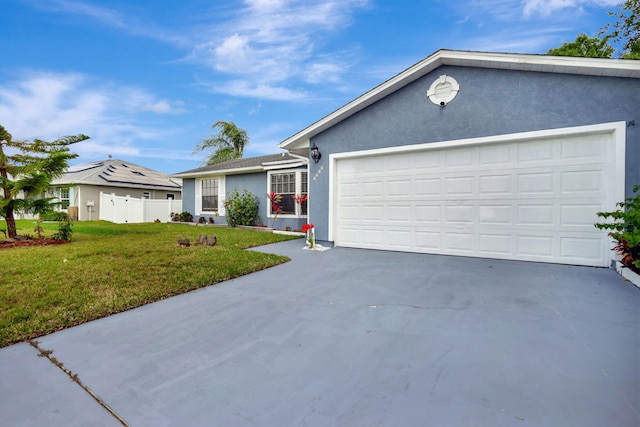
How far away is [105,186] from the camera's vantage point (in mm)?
18016

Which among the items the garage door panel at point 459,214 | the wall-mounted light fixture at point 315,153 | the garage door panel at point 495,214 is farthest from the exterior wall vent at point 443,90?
the wall-mounted light fixture at point 315,153

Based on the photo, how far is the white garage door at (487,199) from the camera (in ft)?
16.6

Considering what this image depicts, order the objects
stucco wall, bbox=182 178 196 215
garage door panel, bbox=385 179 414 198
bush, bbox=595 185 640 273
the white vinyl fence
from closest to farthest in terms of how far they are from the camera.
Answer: bush, bbox=595 185 640 273 → garage door panel, bbox=385 179 414 198 → stucco wall, bbox=182 178 196 215 → the white vinyl fence

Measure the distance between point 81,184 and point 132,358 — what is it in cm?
1950

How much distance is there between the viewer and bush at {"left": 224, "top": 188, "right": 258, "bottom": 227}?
40.3ft

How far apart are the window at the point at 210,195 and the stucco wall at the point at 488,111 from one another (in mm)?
8030

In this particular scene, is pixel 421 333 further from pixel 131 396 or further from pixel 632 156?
pixel 632 156

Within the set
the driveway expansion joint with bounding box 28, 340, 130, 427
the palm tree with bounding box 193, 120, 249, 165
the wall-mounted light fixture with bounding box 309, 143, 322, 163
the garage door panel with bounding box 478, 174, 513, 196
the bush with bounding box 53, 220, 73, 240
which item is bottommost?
the driveway expansion joint with bounding box 28, 340, 130, 427

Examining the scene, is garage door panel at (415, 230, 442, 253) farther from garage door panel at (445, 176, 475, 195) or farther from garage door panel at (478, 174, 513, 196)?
garage door panel at (478, 174, 513, 196)

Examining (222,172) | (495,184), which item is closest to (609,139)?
(495,184)

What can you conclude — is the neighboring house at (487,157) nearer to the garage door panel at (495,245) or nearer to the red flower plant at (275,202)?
the garage door panel at (495,245)

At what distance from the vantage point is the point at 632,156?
4691 millimetres

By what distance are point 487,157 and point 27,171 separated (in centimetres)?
1134

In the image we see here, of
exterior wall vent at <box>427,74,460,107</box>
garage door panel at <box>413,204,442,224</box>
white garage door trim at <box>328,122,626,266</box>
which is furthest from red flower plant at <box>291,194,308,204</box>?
exterior wall vent at <box>427,74,460,107</box>
